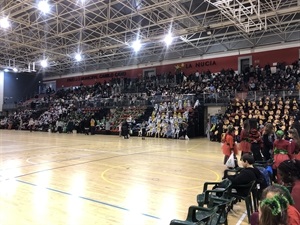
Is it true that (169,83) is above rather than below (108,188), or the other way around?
above

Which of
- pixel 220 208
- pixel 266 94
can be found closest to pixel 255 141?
pixel 220 208

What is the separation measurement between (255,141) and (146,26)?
41.7 ft

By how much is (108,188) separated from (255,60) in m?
19.0

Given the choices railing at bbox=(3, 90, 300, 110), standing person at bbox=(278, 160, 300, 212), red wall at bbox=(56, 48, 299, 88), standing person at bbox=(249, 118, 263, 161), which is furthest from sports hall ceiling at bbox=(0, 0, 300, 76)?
standing person at bbox=(278, 160, 300, 212)

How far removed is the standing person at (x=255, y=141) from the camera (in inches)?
242

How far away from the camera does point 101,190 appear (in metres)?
5.66

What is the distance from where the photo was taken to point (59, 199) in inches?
198

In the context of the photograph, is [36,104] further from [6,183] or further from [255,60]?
[6,183]

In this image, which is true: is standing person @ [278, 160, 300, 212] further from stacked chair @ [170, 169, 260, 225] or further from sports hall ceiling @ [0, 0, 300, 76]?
sports hall ceiling @ [0, 0, 300, 76]

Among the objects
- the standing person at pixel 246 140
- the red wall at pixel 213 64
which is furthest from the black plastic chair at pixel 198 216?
the red wall at pixel 213 64

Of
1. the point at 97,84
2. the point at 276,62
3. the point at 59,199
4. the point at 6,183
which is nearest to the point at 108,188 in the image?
the point at 59,199

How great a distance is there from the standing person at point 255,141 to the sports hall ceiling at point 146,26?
815 centimetres

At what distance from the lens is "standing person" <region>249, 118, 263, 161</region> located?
614 centimetres

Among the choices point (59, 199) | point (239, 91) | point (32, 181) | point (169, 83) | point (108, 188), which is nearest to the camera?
point (59, 199)
